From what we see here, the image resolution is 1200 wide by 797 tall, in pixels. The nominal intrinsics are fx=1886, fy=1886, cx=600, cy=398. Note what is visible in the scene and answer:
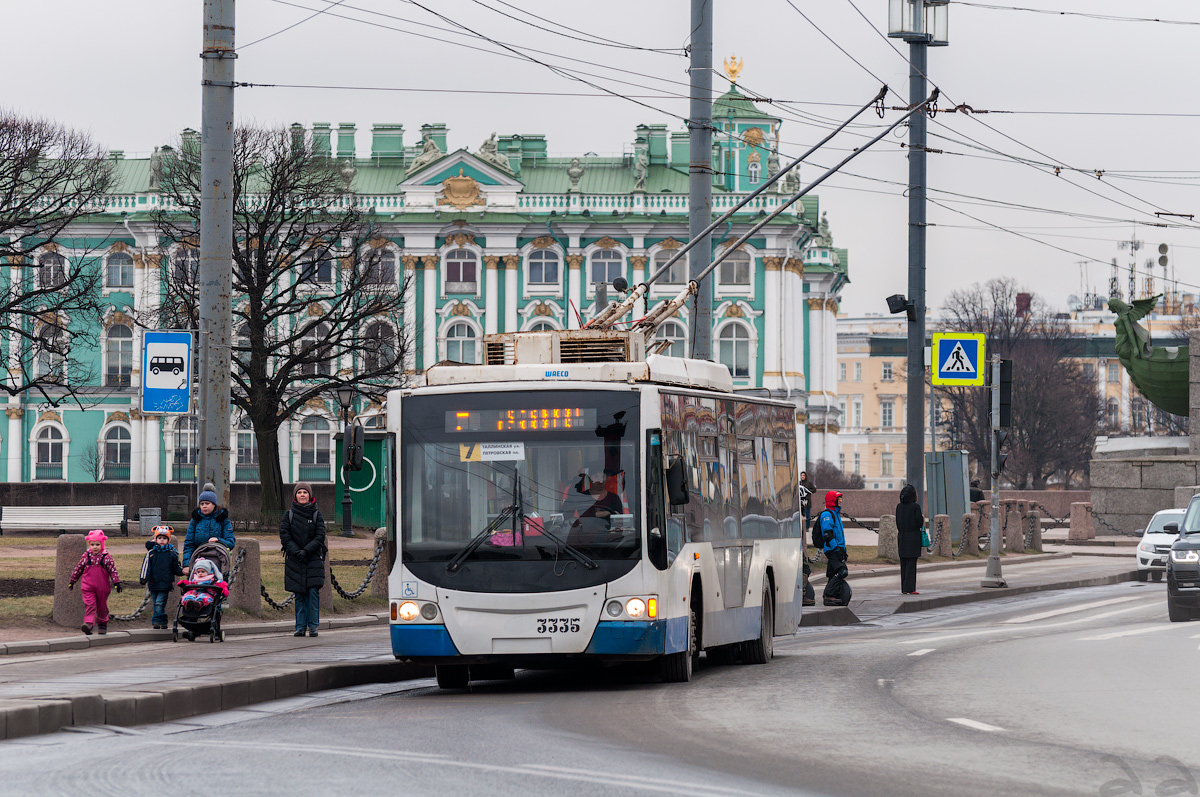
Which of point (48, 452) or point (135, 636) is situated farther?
point (48, 452)

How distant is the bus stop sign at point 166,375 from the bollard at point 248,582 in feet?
16.0

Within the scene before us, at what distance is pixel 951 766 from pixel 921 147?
71.2 feet

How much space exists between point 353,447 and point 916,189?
52.9ft

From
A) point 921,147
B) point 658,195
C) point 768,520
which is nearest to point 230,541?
point 768,520

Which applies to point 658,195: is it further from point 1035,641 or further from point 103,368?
point 1035,641

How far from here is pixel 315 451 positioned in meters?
92.2

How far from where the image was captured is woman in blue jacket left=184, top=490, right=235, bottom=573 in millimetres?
19406

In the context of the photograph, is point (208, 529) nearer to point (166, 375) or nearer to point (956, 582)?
point (166, 375)

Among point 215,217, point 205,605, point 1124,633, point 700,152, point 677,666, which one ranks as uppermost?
point 700,152

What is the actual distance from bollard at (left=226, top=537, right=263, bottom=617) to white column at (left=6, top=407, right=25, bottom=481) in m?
71.7

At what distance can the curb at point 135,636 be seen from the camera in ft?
60.4

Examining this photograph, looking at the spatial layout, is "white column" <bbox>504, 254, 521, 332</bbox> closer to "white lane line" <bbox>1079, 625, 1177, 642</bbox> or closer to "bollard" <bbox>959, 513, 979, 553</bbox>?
"bollard" <bbox>959, 513, 979, 553</bbox>

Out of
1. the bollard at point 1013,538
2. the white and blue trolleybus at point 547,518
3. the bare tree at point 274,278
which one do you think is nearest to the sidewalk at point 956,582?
the bollard at point 1013,538

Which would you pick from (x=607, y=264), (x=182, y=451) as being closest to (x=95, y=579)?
(x=182, y=451)
